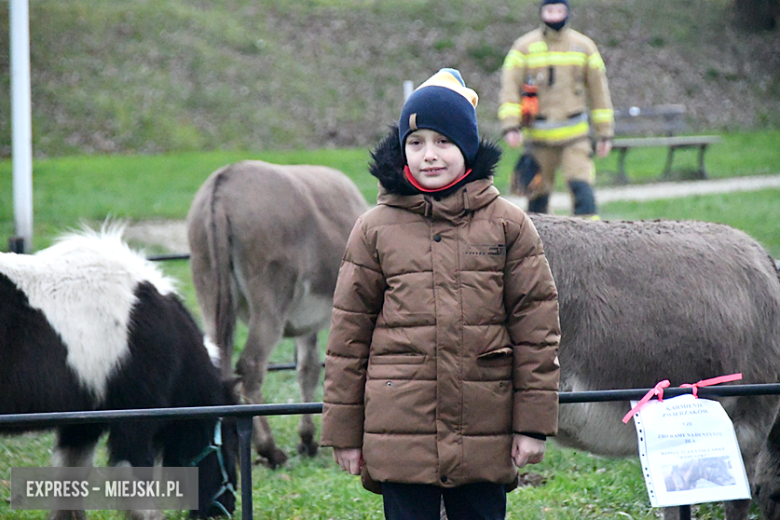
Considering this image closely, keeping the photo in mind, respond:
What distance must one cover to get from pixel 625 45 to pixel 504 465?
24.0m

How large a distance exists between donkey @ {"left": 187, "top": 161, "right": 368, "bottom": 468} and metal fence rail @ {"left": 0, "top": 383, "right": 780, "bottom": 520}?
2339 mm

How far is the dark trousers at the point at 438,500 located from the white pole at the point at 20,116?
580 centimetres

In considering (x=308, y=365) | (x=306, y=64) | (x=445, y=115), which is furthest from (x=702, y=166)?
(x=445, y=115)

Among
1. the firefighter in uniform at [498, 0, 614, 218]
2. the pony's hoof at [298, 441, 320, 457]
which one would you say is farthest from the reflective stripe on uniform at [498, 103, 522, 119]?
the pony's hoof at [298, 441, 320, 457]

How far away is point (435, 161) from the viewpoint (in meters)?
2.55

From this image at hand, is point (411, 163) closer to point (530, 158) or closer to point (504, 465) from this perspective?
point (504, 465)

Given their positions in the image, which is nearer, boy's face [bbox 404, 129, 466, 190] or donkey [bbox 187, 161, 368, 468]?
boy's face [bbox 404, 129, 466, 190]

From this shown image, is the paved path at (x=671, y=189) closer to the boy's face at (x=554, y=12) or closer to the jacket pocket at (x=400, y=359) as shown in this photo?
the boy's face at (x=554, y=12)

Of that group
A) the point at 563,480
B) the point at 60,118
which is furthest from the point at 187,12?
the point at 563,480

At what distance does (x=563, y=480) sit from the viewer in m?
4.99

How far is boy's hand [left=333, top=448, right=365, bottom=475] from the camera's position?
2.51 meters

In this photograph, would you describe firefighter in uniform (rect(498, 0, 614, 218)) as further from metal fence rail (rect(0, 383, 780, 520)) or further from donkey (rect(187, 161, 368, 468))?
metal fence rail (rect(0, 383, 780, 520))

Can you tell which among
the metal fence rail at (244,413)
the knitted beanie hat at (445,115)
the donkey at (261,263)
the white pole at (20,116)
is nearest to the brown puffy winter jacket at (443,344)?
the knitted beanie hat at (445,115)

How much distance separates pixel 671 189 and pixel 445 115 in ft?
42.1
